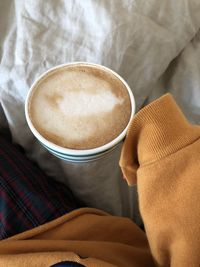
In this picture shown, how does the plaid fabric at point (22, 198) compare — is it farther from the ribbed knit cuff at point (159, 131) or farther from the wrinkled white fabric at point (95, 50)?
the ribbed knit cuff at point (159, 131)

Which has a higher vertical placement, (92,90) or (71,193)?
(92,90)

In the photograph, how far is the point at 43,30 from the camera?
0.57 meters

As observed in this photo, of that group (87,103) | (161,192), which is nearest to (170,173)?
(161,192)

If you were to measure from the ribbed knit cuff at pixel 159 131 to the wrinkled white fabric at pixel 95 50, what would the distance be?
0.19m

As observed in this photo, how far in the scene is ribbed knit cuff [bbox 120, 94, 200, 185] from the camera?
0.38 meters

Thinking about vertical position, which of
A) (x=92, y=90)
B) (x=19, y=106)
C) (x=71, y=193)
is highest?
(x=92, y=90)

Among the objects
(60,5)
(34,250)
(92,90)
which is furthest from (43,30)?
(34,250)

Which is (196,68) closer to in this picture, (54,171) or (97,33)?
(97,33)

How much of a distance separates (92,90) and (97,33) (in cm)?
14

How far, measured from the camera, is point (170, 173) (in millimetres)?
377

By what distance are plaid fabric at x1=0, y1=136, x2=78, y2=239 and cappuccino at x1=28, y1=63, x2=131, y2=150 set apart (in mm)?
128

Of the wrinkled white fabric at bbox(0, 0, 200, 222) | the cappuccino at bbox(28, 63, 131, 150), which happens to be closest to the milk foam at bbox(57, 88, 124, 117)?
the cappuccino at bbox(28, 63, 131, 150)

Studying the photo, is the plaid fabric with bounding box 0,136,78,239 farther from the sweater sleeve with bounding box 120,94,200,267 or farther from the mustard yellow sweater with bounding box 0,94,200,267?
the sweater sleeve with bounding box 120,94,200,267

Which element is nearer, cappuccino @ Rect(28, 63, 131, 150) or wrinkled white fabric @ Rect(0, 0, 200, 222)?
cappuccino @ Rect(28, 63, 131, 150)
